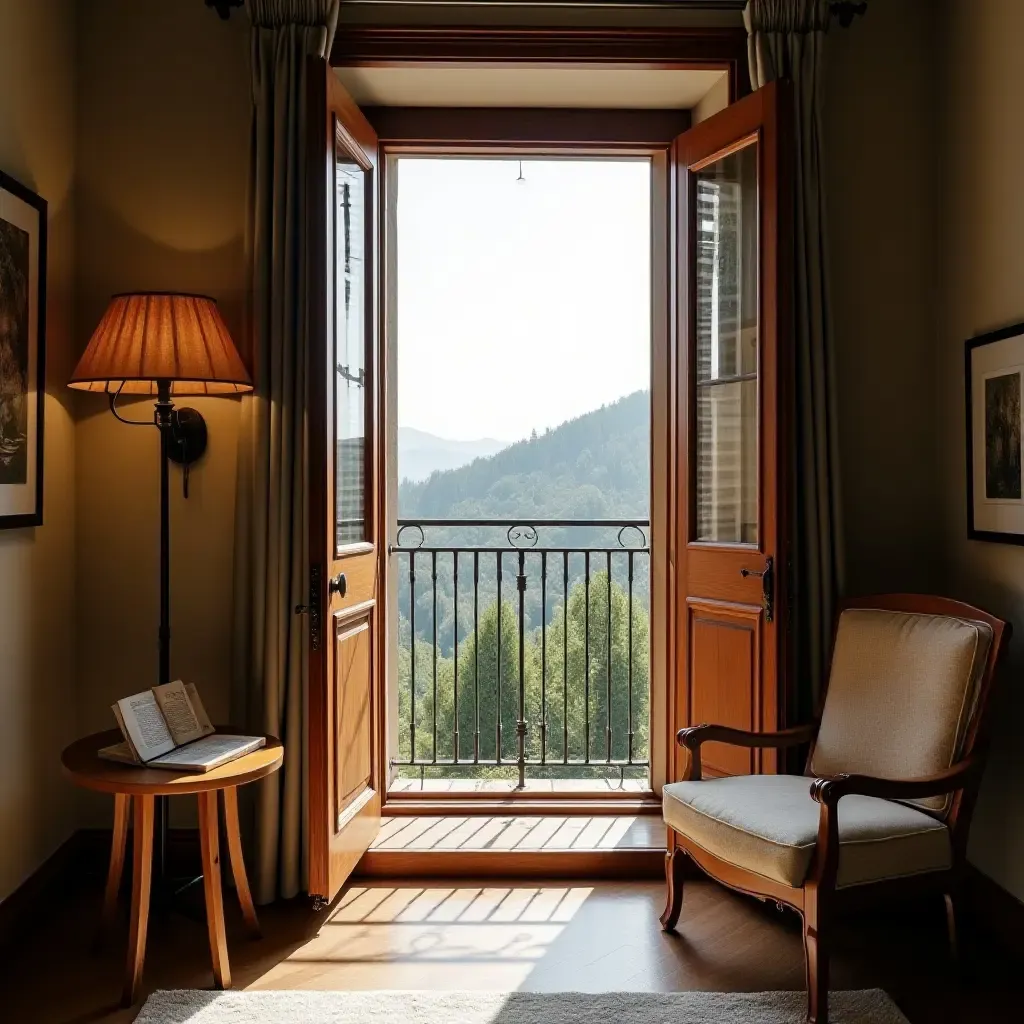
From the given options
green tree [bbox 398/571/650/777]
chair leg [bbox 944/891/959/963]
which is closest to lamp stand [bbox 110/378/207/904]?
green tree [bbox 398/571/650/777]

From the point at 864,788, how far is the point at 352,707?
1.55 m

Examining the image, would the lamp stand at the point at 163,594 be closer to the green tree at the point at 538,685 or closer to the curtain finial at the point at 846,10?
the green tree at the point at 538,685

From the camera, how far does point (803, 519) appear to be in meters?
2.81

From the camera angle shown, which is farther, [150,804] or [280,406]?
[280,406]

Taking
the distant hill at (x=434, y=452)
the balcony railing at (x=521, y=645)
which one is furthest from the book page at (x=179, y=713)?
the distant hill at (x=434, y=452)

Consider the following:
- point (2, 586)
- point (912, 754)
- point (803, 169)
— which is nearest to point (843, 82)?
point (803, 169)

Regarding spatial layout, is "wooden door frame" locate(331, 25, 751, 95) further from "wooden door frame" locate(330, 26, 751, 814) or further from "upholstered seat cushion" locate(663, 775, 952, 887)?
"upholstered seat cushion" locate(663, 775, 952, 887)

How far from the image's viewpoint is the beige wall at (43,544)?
253cm

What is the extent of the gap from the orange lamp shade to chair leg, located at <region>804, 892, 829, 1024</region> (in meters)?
2.03

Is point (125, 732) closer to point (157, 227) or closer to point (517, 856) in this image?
point (517, 856)

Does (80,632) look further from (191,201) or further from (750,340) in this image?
(750,340)

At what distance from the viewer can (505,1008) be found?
218 centimetres

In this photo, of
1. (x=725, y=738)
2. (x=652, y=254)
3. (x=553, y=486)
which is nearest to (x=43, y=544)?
(x=725, y=738)

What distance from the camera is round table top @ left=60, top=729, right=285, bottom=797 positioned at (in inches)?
85.7
